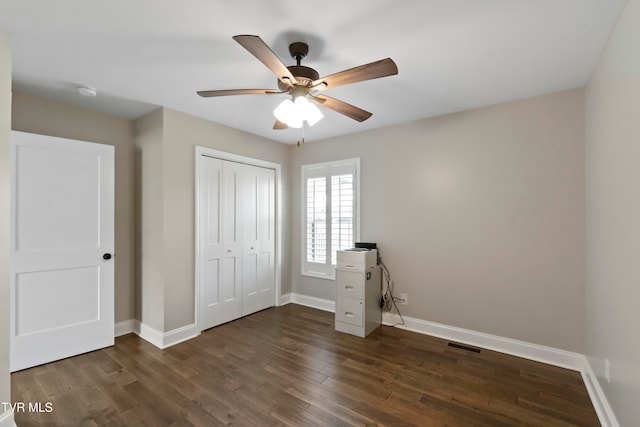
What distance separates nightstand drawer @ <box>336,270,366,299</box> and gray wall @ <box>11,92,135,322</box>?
2428mm

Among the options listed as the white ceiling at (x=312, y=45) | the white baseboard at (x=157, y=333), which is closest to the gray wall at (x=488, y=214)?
the white ceiling at (x=312, y=45)

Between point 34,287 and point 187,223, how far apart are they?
4.45 feet

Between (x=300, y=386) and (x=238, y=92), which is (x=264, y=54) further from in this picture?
(x=300, y=386)

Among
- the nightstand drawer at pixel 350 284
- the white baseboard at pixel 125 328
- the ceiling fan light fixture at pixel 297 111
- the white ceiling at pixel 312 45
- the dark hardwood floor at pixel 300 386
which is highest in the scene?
the white ceiling at pixel 312 45

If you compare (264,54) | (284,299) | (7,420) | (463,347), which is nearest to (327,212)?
(284,299)

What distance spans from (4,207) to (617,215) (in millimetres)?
3711

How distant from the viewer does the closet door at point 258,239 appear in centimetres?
386

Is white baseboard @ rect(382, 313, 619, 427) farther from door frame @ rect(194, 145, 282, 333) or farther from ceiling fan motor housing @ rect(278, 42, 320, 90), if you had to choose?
ceiling fan motor housing @ rect(278, 42, 320, 90)

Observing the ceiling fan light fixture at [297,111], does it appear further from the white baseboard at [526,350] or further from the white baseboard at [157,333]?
the white baseboard at [526,350]

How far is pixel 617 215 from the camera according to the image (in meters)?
1.69

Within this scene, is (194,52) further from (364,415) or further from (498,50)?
(364,415)

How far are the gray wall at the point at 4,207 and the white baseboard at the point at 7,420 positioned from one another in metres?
0.07

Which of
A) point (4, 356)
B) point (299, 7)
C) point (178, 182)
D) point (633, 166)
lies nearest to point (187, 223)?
point (178, 182)

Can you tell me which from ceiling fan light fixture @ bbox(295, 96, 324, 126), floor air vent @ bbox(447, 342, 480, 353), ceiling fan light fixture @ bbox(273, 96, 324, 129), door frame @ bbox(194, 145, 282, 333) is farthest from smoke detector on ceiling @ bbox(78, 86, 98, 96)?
floor air vent @ bbox(447, 342, 480, 353)
